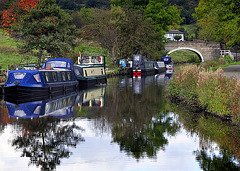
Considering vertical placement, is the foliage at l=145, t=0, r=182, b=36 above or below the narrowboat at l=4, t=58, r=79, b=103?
above

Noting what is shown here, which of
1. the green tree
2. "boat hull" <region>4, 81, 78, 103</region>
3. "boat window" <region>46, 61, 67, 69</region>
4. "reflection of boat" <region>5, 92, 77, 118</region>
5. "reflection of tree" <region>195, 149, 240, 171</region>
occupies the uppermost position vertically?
the green tree

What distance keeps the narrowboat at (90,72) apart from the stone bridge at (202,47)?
58.9m

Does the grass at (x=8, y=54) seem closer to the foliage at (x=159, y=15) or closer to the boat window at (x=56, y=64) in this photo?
the boat window at (x=56, y=64)

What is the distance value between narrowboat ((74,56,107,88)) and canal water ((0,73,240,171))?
56.6ft

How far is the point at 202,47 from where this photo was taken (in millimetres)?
107500

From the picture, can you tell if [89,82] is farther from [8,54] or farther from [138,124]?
[138,124]

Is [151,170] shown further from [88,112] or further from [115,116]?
[88,112]

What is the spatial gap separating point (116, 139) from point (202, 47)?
94.7m

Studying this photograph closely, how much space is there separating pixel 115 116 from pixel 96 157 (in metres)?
8.66

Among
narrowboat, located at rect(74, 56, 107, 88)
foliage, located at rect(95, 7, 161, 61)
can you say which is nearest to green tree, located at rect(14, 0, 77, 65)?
narrowboat, located at rect(74, 56, 107, 88)

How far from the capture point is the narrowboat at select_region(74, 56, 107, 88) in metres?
42.9

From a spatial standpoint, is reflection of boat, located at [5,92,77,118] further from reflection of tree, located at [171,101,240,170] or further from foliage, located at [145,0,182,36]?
foliage, located at [145,0,182,36]

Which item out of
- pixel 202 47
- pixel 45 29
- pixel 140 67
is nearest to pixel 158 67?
pixel 140 67

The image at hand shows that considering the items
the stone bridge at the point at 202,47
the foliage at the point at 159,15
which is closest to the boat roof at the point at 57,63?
the foliage at the point at 159,15
